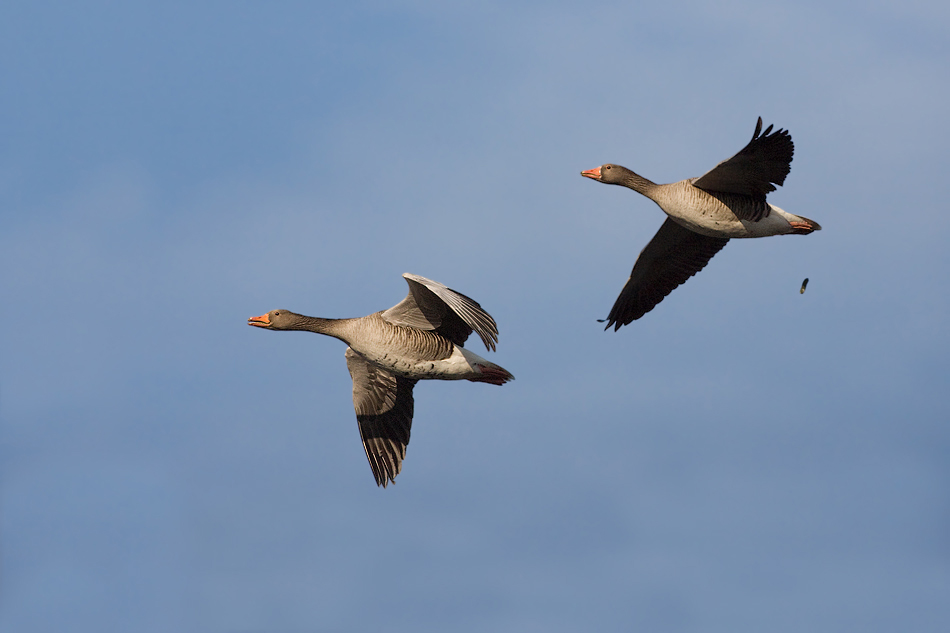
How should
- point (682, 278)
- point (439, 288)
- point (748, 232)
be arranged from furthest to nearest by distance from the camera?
point (682, 278) < point (748, 232) < point (439, 288)

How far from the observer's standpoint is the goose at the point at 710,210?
1984 cm

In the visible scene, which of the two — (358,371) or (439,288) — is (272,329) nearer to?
(358,371)

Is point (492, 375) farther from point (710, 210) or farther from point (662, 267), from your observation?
point (662, 267)

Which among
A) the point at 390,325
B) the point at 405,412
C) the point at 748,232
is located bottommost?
the point at 405,412

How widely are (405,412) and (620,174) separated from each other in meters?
5.87

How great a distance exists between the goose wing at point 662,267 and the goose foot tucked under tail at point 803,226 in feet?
6.25

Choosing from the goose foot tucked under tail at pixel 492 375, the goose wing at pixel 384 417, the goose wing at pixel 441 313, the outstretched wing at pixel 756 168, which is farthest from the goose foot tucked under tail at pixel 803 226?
the goose wing at pixel 384 417

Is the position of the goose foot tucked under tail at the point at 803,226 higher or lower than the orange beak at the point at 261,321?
higher

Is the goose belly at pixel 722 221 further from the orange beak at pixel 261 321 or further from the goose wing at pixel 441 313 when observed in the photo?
the orange beak at pixel 261 321

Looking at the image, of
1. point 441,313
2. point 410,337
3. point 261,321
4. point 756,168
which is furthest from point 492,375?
point 756,168

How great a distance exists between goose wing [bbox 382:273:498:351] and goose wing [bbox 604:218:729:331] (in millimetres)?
4573

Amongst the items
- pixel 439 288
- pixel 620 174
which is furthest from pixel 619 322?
pixel 439 288

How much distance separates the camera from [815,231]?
70.3 feet

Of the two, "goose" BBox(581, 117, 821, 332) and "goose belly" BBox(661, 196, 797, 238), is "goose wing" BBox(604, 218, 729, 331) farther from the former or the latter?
"goose belly" BBox(661, 196, 797, 238)
